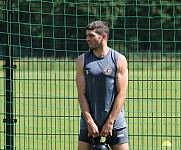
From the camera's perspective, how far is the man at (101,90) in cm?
761

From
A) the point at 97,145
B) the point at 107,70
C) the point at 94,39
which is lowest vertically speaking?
the point at 97,145

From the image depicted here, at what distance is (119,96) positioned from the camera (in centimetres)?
766

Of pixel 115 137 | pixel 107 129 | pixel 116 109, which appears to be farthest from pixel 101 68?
pixel 115 137

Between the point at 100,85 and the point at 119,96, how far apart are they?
0.24 metres

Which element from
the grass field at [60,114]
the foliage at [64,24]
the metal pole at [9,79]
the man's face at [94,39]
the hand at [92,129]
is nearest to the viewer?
the hand at [92,129]

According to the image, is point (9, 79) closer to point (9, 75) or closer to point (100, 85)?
point (9, 75)

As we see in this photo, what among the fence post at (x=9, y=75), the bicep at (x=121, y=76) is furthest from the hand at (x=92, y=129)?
the fence post at (x=9, y=75)

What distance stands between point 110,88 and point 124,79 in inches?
7.3

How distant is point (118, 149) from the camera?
775 cm

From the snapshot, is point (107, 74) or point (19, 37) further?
point (19, 37)

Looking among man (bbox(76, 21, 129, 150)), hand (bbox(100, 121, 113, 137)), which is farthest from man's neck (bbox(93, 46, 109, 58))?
hand (bbox(100, 121, 113, 137))

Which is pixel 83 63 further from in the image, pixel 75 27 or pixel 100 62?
pixel 75 27

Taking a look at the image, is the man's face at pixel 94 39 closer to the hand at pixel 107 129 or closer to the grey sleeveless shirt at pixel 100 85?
the grey sleeveless shirt at pixel 100 85

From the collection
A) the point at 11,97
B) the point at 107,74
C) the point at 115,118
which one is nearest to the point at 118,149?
the point at 115,118
